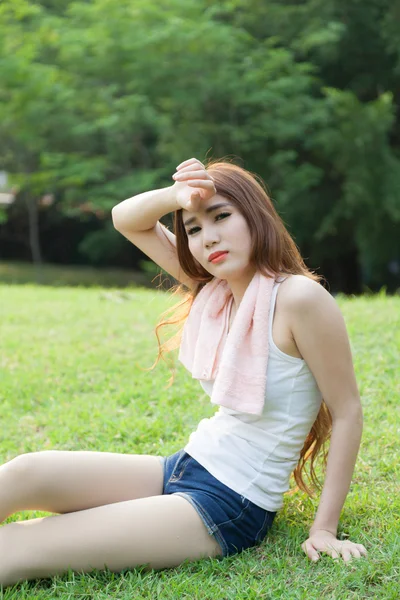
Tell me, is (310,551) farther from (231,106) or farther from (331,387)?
(231,106)

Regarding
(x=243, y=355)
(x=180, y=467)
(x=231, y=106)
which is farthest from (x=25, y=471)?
(x=231, y=106)

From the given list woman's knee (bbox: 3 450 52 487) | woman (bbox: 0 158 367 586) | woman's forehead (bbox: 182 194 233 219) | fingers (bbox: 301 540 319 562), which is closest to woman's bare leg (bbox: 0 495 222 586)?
woman (bbox: 0 158 367 586)

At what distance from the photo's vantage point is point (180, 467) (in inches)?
85.2

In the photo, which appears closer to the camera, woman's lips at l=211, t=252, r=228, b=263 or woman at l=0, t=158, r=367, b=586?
woman at l=0, t=158, r=367, b=586

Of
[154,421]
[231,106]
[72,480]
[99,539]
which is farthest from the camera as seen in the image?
[231,106]

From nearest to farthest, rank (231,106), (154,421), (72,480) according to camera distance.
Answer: (72,480) < (154,421) < (231,106)

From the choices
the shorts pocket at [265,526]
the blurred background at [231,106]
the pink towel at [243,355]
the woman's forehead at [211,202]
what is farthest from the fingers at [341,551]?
the blurred background at [231,106]

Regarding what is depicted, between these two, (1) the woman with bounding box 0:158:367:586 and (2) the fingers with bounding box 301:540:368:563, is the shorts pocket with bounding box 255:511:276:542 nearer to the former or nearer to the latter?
(1) the woman with bounding box 0:158:367:586

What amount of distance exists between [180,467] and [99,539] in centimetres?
32

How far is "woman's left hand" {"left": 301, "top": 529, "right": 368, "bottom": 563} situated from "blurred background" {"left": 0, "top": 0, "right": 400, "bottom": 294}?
11239 millimetres

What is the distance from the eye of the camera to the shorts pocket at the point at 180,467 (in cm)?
215

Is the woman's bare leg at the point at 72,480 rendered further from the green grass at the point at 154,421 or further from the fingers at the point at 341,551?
the fingers at the point at 341,551

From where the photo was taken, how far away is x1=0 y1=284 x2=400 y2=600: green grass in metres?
1.96

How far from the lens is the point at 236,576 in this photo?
1998 millimetres
